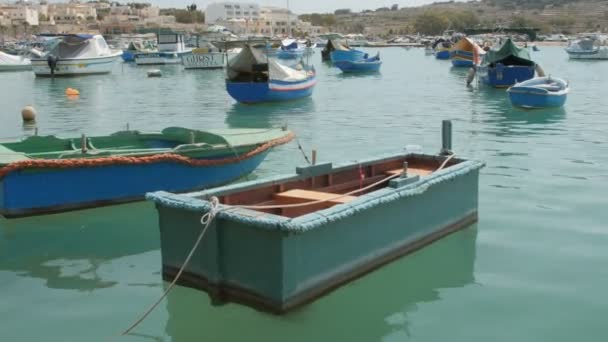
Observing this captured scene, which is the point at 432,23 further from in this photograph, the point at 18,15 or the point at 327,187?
the point at 327,187

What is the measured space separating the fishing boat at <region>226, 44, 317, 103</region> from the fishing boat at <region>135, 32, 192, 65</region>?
32053mm

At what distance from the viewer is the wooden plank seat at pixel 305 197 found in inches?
303

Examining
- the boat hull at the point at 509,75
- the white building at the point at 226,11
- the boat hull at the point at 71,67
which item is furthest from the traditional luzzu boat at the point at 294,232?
the white building at the point at 226,11

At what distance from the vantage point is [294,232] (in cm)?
600

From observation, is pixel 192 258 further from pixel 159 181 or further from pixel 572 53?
pixel 572 53

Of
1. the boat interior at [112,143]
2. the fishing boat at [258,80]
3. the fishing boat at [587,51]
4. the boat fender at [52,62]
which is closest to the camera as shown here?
the boat interior at [112,143]

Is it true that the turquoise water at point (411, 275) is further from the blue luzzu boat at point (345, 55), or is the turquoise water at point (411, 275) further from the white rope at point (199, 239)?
the blue luzzu boat at point (345, 55)

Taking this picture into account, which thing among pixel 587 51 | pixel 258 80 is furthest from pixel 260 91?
pixel 587 51

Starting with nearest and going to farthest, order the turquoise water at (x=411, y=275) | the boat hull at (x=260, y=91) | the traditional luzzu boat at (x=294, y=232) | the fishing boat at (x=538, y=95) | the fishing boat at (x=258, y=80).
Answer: the traditional luzzu boat at (x=294, y=232), the turquoise water at (x=411, y=275), the fishing boat at (x=538, y=95), the boat hull at (x=260, y=91), the fishing boat at (x=258, y=80)

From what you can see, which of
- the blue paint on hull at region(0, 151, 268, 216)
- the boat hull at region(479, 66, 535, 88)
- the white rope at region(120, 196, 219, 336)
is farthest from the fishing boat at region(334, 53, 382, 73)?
the white rope at region(120, 196, 219, 336)

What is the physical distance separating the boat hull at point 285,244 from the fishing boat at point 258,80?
18.6 meters

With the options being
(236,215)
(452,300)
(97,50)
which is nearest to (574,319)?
(452,300)

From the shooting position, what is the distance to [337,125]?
21188mm

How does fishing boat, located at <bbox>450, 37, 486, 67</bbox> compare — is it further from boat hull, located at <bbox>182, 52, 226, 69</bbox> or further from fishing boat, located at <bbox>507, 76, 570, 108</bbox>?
fishing boat, located at <bbox>507, 76, 570, 108</bbox>
